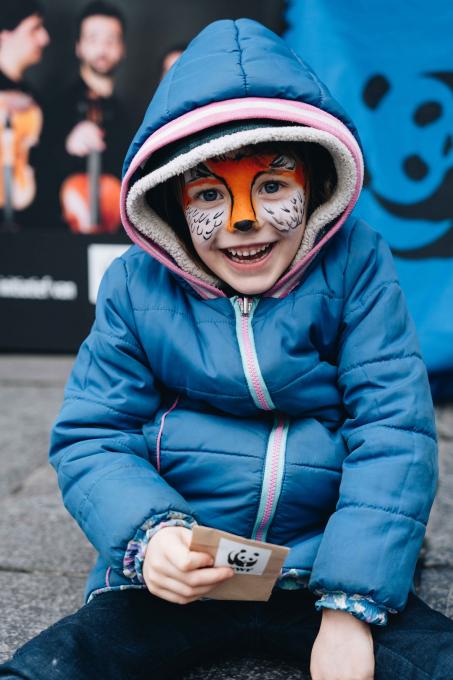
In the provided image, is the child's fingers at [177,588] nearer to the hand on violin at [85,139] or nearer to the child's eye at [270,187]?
the child's eye at [270,187]

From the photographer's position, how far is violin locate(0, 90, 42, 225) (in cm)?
350

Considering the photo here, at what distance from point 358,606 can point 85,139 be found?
2630 millimetres

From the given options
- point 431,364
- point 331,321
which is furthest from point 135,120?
point 331,321

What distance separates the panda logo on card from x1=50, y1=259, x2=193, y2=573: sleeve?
135 mm

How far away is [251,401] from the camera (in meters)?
1.47

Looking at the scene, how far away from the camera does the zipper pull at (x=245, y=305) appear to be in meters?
1.50

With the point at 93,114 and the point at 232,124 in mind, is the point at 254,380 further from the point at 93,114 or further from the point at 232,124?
the point at 93,114

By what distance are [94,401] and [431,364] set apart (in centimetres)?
167

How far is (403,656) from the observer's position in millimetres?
1312

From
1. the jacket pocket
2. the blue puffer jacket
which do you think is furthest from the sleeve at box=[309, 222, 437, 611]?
the jacket pocket

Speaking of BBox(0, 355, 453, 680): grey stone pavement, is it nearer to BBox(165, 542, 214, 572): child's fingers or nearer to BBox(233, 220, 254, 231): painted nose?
BBox(165, 542, 214, 572): child's fingers

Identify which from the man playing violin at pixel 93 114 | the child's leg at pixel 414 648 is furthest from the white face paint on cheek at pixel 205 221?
the man playing violin at pixel 93 114

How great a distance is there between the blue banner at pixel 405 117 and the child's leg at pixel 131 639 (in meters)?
1.64

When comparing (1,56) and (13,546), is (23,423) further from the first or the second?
(1,56)
